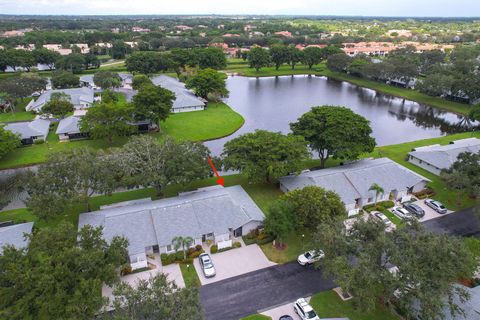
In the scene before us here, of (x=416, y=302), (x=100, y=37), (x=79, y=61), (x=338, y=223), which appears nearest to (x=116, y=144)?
(x=338, y=223)

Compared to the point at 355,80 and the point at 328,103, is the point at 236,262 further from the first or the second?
the point at 355,80

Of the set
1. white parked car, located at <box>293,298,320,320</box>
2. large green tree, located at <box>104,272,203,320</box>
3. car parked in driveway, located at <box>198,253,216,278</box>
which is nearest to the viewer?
large green tree, located at <box>104,272,203,320</box>

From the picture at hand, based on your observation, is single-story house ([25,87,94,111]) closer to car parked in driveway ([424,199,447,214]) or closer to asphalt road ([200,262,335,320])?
asphalt road ([200,262,335,320])

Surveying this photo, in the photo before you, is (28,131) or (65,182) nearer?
(65,182)

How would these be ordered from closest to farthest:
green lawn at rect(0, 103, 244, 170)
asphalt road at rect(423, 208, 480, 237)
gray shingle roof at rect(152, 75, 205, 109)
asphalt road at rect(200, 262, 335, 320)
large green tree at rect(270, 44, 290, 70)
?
asphalt road at rect(200, 262, 335, 320) < asphalt road at rect(423, 208, 480, 237) < green lawn at rect(0, 103, 244, 170) < gray shingle roof at rect(152, 75, 205, 109) < large green tree at rect(270, 44, 290, 70)

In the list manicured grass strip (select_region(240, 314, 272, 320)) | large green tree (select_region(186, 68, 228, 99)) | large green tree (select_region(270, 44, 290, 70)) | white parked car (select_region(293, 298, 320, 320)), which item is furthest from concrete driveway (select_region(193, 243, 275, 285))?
large green tree (select_region(270, 44, 290, 70))

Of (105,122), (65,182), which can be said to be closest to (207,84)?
(105,122)
